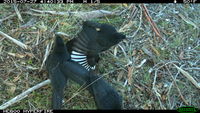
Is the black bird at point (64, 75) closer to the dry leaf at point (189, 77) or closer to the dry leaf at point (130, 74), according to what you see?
the dry leaf at point (130, 74)

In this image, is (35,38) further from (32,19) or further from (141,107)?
(141,107)

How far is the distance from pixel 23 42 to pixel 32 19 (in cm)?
16

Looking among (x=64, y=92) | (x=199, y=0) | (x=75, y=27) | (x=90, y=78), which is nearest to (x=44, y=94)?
(x=64, y=92)

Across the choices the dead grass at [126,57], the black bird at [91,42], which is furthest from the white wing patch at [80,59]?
the dead grass at [126,57]

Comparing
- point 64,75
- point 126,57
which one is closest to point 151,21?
point 126,57

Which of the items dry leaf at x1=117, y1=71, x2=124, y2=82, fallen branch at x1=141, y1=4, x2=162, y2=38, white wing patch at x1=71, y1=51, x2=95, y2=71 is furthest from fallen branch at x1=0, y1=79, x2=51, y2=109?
fallen branch at x1=141, y1=4, x2=162, y2=38

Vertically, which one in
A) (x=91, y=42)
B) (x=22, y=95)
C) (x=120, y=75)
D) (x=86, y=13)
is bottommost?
(x=22, y=95)

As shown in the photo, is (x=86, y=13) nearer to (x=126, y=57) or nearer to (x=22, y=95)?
(x=126, y=57)

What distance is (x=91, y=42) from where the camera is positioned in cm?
193

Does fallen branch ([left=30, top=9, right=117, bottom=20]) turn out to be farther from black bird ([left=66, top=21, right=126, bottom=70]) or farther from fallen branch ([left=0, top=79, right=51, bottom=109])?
fallen branch ([left=0, top=79, right=51, bottom=109])

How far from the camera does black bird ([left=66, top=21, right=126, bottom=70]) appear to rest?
1901mm

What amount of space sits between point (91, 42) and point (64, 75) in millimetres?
228

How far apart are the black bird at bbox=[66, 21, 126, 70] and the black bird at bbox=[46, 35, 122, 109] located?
0.06 m

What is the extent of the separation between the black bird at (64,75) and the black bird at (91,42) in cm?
6
